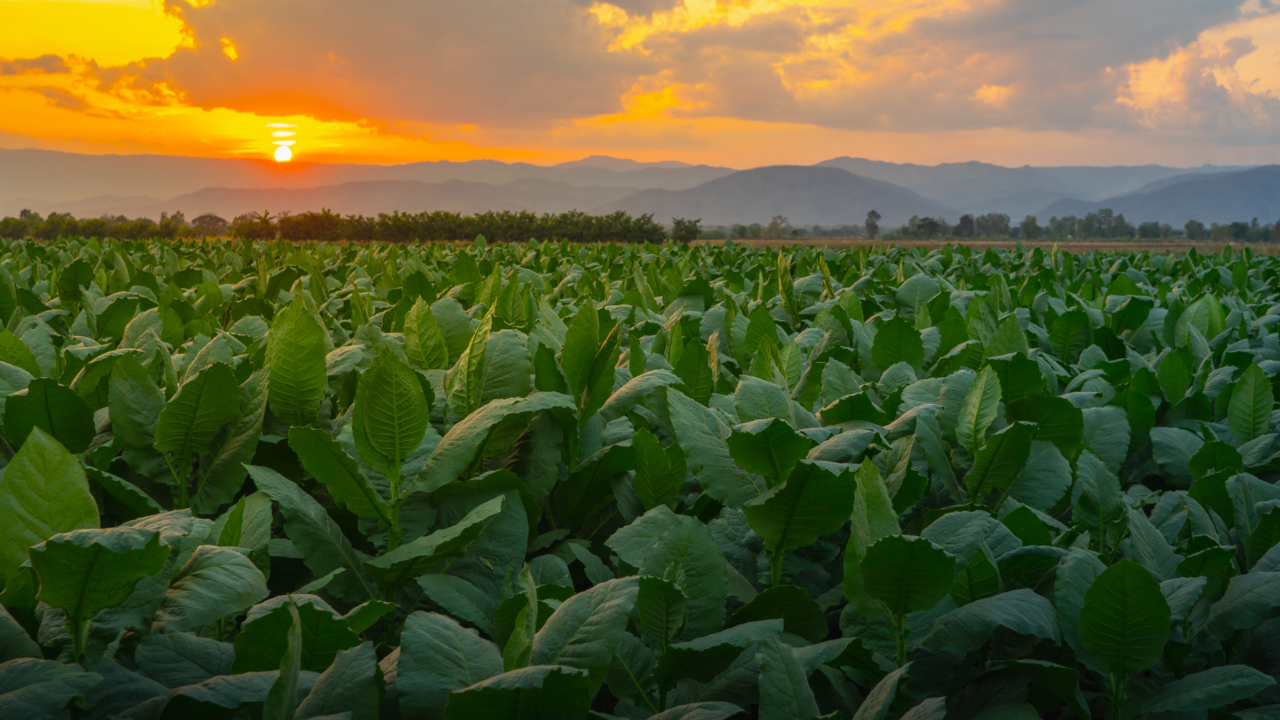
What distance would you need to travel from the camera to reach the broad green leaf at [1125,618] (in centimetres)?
97

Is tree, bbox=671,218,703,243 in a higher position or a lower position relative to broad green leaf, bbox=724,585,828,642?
higher

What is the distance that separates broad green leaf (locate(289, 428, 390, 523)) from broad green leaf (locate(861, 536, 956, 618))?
2.44ft

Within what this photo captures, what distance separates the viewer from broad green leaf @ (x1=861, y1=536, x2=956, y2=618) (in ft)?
3.07

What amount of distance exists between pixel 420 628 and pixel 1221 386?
2.62 metres

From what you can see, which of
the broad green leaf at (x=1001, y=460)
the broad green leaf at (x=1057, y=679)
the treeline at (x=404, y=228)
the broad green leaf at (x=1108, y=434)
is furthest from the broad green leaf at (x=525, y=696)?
the treeline at (x=404, y=228)

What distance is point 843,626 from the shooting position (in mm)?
1157

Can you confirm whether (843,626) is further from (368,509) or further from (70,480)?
(70,480)

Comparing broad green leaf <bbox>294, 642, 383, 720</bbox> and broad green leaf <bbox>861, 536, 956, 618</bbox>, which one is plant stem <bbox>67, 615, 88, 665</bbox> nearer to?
broad green leaf <bbox>294, 642, 383, 720</bbox>

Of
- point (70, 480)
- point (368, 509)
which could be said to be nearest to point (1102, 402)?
→ point (368, 509)

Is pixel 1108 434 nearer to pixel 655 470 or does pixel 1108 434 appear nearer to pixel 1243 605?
pixel 1243 605

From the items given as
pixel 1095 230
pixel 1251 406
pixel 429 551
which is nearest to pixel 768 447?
pixel 429 551

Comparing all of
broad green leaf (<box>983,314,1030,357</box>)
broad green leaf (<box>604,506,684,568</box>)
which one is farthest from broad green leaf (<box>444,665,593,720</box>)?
broad green leaf (<box>983,314,1030,357</box>)

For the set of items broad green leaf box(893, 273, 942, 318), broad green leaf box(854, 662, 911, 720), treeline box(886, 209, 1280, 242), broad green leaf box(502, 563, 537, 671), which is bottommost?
broad green leaf box(854, 662, 911, 720)

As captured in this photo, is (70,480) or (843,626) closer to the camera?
(70,480)
